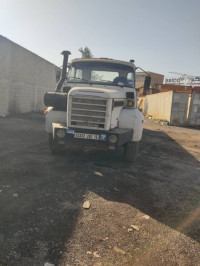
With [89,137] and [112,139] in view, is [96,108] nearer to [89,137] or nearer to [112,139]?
[89,137]

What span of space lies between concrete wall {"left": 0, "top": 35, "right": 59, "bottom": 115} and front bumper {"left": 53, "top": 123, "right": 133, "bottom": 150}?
37.9 feet

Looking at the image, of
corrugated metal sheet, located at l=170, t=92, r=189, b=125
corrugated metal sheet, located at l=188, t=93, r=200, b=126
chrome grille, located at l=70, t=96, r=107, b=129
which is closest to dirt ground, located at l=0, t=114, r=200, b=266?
chrome grille, located at l=70, t=96, r=107, b=129

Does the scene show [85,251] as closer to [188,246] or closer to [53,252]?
[53,252]

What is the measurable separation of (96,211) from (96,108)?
2.33 meters

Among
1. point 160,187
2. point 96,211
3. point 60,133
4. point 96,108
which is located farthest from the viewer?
point 60,133

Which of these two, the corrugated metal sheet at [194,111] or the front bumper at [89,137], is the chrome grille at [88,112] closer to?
the front bumper at [89,137]

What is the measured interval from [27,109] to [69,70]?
13281mm

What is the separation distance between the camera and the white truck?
5285 millimetres

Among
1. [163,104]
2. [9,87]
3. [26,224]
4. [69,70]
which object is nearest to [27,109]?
[9,87]

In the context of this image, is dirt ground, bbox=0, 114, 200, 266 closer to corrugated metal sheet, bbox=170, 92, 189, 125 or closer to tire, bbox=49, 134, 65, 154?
tire, bbox=49, 134, 65, 154

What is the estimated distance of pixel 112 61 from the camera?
6.96 metres

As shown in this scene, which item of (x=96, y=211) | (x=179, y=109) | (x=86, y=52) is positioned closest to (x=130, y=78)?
(x=96, y=211)

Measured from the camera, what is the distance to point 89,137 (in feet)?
17.5

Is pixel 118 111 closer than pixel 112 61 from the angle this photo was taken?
Yes
